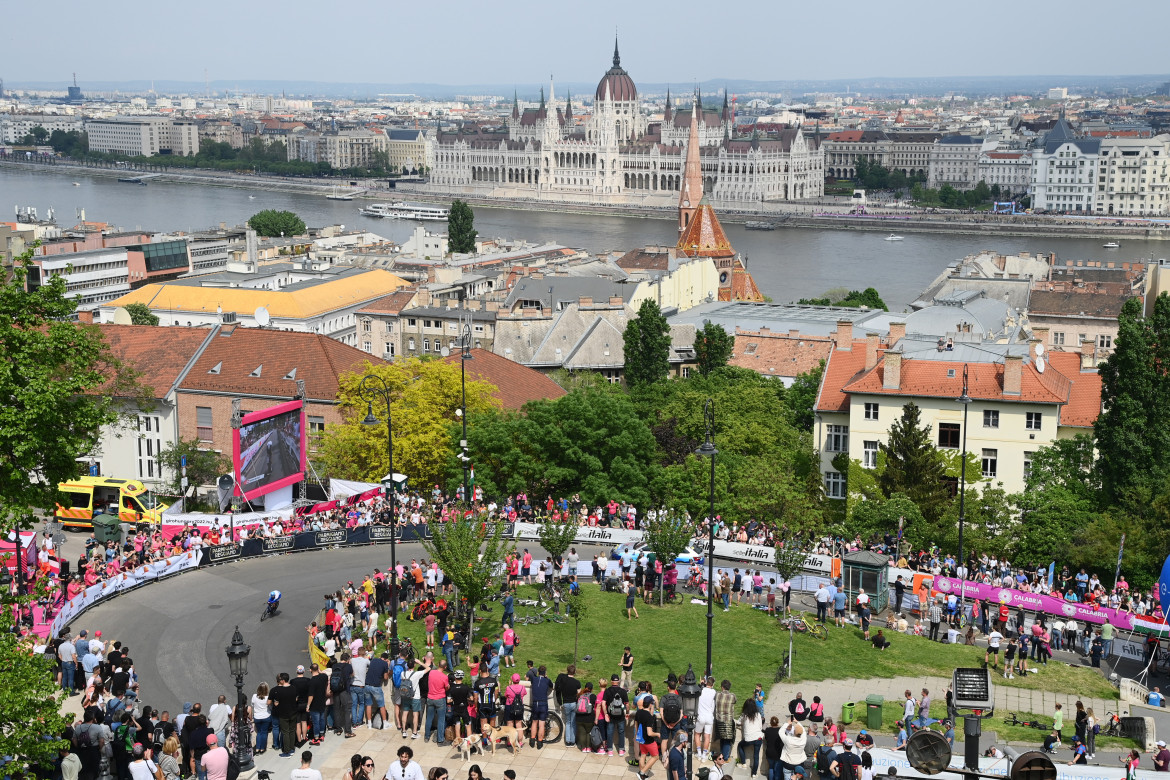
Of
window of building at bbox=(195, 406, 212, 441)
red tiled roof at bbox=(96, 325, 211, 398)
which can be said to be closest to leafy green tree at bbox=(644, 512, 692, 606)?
window of building at bbox=(195, 406, 212, 441)

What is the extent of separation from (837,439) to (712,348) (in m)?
11.7

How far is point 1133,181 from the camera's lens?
136750 millimetres

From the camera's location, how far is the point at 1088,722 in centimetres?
1506

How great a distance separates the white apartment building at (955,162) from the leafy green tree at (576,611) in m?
156

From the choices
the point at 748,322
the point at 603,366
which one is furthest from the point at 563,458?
the point at 748,322

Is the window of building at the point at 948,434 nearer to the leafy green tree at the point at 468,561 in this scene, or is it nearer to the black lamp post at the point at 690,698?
the leafy green tree at the point at 468,561

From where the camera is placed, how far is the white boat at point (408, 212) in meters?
139

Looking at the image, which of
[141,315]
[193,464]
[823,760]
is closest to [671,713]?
[823,760]

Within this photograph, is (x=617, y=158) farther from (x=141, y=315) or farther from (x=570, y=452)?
(x=570, y=452)

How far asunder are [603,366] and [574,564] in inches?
912

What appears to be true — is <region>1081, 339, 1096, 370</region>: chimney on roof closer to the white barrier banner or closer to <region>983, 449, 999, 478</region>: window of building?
<region>983, 449, 999, 478</region>: window of building

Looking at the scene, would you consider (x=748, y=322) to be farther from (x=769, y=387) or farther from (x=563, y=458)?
(x=563, y=458)

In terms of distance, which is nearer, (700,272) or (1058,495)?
(1058,495)

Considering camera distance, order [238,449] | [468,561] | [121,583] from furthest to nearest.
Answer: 1. [238,449]
2. [121,583]
3. [468,561]
